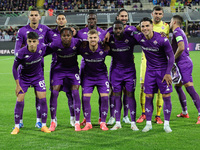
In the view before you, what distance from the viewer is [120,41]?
6.96 meters

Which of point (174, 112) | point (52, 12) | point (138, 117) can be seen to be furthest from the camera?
point (52, 12)

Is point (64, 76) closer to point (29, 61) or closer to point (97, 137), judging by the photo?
point (29, 61)

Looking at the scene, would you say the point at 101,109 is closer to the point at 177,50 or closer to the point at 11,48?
the point at 177,50

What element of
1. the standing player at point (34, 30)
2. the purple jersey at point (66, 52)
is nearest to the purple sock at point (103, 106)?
the purple jersey at point (66, 52)

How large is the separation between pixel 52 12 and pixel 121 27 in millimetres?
29884

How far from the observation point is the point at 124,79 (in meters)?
7.05

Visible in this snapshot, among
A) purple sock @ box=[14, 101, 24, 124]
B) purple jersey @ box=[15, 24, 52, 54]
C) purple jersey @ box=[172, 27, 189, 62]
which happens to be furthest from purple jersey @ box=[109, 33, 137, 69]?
purple sock @ box=[14, 101, 24, 124]

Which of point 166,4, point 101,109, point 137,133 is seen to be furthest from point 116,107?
point 166,4

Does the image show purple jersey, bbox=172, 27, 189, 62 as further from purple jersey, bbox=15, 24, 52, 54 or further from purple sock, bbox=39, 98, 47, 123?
purple sock, bbox=39, 98, 47, 123

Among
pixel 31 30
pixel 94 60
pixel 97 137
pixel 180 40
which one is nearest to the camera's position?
pixel 97 137

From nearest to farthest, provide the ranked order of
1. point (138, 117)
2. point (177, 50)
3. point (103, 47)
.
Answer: point (103, 47)
point (177, 50)
point (138, 117)

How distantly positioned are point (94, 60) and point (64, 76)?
2.24 feet

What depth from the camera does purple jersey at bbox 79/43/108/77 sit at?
701 centimetres

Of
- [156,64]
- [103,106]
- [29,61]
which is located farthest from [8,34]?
[156,64]
